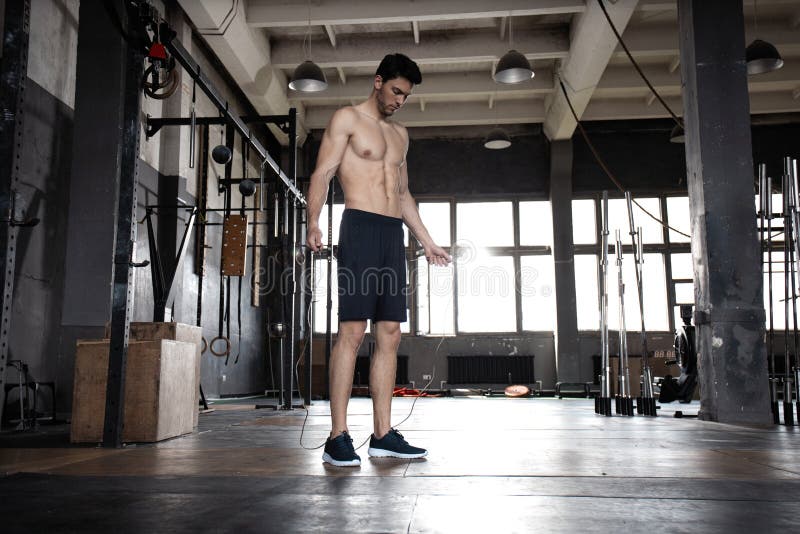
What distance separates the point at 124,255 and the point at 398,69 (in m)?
1.61

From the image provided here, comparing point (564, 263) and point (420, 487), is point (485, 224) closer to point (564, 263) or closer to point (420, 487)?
point (564, 263)

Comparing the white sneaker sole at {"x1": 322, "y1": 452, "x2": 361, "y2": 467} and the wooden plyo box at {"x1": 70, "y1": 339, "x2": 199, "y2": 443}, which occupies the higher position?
the wooden plyo box at {"x1": 70, "y1": 339, "x2": 199, "y2": 443}

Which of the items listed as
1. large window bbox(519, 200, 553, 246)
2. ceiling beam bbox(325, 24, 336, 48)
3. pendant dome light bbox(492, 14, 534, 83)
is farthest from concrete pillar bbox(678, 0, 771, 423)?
large window bbox(519, 200, 553, 246)

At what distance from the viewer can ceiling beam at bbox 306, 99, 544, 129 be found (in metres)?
11.9

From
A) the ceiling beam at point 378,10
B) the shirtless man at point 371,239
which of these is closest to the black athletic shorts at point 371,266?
the shirtless man at point 371,239

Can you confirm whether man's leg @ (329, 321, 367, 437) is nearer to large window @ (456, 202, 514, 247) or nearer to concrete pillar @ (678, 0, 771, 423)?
concrete pillar @ (678, 0, 771, 423)

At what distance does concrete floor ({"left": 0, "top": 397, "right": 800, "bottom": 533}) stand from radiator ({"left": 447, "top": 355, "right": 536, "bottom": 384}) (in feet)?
29.3

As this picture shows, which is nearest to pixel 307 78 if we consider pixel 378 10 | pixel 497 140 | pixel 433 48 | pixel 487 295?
pixel 378 10

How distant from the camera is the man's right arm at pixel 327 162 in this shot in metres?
2.42

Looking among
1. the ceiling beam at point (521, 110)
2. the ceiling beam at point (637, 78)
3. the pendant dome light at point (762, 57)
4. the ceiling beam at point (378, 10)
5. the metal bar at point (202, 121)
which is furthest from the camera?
the ceiling beam at point (521, 110)

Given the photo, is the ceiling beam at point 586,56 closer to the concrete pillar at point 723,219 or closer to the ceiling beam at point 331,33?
the concrete pillar at point 723,219

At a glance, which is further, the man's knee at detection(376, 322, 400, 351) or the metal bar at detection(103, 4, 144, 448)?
the metal bar at detection(103, 4, 144, 448)

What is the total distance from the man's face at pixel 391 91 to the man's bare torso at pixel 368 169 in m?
0.08

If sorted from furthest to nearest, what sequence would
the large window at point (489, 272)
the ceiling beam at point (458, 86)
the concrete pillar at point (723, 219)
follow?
the large window at point (489, 272), the ceiling beam at point (458, 86), the concrete pillar at point (723, 219)
